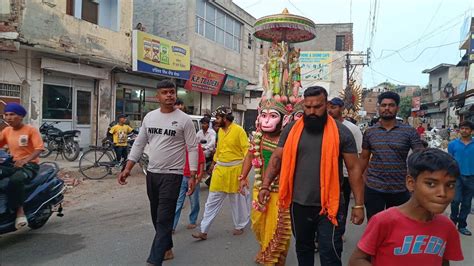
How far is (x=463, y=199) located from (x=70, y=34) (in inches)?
465

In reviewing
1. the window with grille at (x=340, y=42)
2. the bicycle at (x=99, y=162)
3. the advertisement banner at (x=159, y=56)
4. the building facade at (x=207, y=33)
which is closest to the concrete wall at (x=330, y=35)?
the window with grille at (x=340, y=42)

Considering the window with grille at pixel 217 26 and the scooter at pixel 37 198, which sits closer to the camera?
the scooter at pixel 37 198

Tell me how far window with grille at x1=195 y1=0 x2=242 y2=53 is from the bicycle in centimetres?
1145

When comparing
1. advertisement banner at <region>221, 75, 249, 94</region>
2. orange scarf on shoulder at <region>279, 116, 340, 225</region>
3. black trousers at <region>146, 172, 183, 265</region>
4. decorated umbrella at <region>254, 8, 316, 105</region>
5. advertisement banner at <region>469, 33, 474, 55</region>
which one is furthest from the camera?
advertisement banner at <region>221, 75, 249, 94</region>

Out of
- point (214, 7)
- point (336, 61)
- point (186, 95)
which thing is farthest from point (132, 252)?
point (336, 61)

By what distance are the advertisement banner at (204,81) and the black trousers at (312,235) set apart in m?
15.7

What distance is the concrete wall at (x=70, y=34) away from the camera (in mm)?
11227

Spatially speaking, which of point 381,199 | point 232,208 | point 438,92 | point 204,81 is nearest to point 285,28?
point 232,208

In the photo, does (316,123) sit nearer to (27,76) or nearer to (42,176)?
(42,176)

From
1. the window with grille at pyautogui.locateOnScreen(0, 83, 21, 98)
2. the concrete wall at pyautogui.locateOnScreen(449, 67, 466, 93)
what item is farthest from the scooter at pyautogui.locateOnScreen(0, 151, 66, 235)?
the concrete wall at pyautogui.locateOnScreen(449, 67, 466, 93)

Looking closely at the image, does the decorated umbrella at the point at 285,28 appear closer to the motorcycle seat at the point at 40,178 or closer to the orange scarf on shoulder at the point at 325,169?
the orange scarf on shoulder at the point at 325,169

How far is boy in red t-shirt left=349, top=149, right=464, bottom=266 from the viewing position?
184 centimetres

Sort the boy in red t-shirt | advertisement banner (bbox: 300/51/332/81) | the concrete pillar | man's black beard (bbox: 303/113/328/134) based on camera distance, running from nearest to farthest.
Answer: the boy in red t-shirt, man's black beard (bbox: 303/113/328/134), the concrete pillar, advertisement banner (bbox: 300/51/332/81)

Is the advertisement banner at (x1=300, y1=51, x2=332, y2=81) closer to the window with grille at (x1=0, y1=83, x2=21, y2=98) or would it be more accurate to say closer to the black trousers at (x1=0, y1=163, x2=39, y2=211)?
the window with grille at (x1=0, y1=83, x2=21, y2=98)
